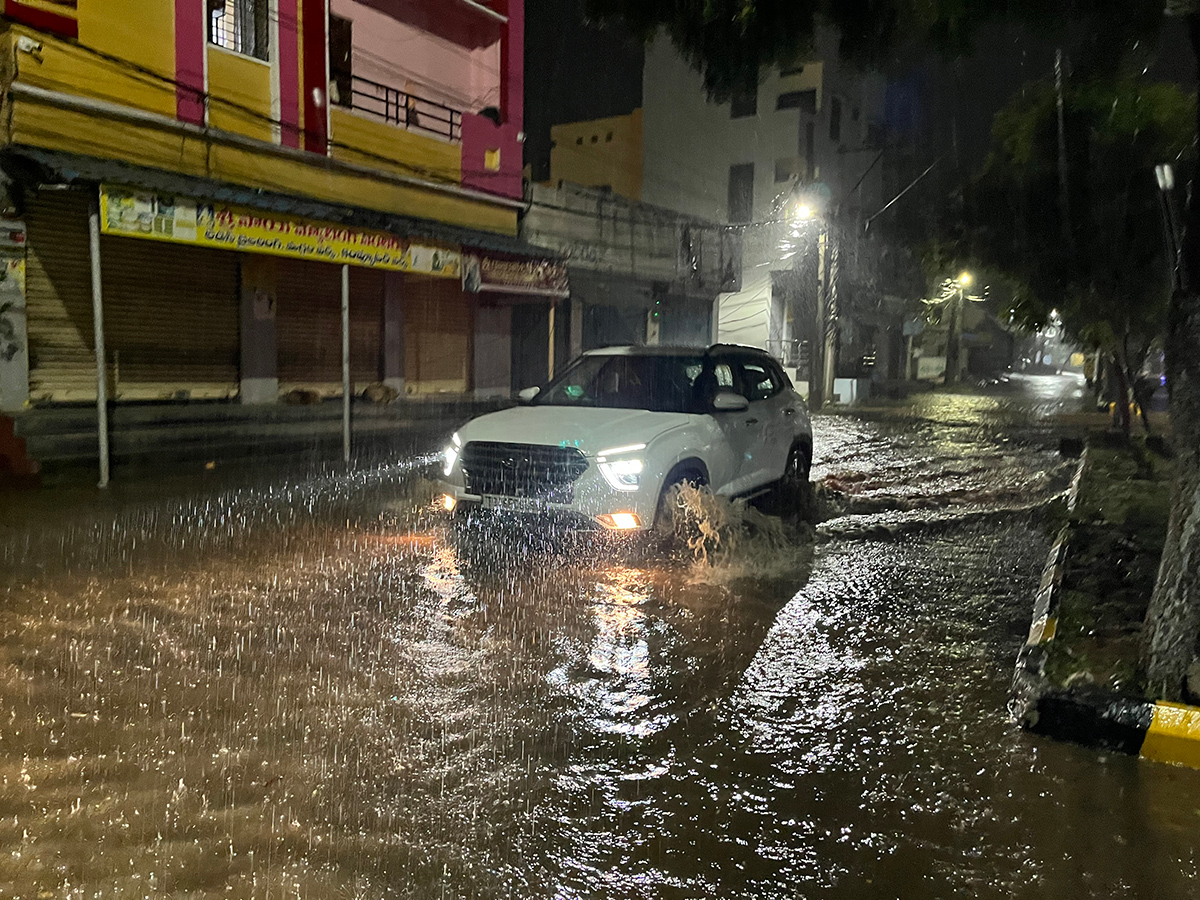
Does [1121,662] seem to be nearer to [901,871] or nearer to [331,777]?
[901,871]

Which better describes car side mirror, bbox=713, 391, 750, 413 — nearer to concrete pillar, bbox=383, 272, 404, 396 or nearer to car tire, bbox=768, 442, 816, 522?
car tire, bbox=768, 442, 816, 522

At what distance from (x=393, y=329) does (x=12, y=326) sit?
6949mm

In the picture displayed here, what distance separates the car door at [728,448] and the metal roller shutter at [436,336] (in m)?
10.3

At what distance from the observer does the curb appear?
4164mm

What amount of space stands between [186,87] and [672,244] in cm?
1591

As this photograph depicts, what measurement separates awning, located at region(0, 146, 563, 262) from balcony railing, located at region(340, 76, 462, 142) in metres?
2.43

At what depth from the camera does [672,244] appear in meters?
26.5

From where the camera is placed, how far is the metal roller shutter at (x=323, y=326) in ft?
50.3

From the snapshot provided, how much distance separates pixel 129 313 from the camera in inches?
505

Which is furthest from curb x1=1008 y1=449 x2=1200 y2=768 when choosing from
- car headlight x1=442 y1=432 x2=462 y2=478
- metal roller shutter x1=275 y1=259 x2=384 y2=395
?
metal roller shutter x1=275 y1=259 x2=384 y2=395

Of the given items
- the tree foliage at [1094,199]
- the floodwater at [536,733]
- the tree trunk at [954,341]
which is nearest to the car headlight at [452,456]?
the floodwater at [536,733]

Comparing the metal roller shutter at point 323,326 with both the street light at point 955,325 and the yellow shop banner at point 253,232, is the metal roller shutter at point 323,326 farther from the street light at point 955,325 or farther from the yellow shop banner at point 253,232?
the street light at point 955,325

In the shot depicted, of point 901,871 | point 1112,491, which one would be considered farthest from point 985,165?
point 901,871

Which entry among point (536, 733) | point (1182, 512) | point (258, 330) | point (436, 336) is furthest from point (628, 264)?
point (536, 733)
